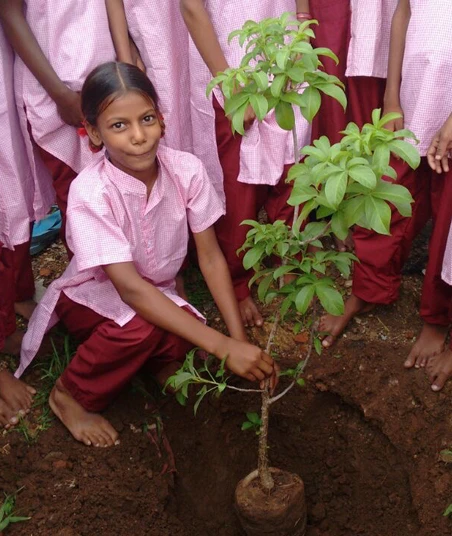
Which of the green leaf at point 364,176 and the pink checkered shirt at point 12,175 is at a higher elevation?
the green leaf at point 364,176

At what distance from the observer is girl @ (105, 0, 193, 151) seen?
108 inches

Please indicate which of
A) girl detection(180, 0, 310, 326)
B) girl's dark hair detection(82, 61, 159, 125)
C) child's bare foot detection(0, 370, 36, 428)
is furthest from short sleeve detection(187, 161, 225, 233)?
child's bare foot detection(0, 370, 36, 428)

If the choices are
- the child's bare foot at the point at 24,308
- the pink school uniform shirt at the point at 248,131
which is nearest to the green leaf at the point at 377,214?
the pink school uniform shirt at the point at 248,131

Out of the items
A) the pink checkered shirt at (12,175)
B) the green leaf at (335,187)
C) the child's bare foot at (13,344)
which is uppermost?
the green leaf at (335,187)

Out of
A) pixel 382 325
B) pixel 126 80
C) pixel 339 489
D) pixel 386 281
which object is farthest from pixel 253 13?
pixel 339 489

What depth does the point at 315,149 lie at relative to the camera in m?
1.63

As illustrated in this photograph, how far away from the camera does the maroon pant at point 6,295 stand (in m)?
2.82

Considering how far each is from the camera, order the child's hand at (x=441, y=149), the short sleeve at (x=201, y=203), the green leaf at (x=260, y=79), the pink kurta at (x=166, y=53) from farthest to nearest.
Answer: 1. the pink kurta at (x=166, y=53)
2. the short sleeve at (x=201, y=203)
3. the child's hand at (x=441, y=149)
4. the green leaf at (x=260, y=79)

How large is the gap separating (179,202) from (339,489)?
1.23 metres

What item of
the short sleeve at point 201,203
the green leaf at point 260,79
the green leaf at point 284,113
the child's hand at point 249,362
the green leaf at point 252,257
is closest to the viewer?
the green leaf at point 260,79

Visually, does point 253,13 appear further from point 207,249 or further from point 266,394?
point 266,394

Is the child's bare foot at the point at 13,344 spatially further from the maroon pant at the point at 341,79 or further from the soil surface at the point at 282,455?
the maroon pant at the point at 341,79

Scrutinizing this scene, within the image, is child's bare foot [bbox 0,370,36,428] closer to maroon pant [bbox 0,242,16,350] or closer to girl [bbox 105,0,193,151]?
maroon pant [bbox 0,242,16,350]

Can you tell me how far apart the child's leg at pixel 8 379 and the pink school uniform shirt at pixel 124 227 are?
0.08 meters
